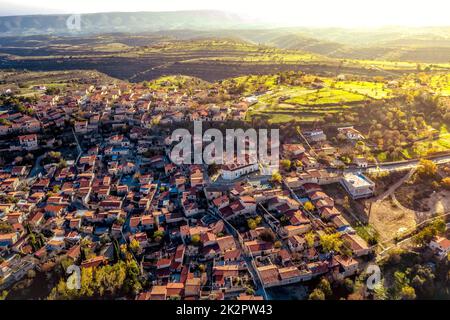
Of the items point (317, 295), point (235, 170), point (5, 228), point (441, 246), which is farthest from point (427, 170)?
point (5, 228)

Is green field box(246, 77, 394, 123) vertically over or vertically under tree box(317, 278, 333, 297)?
over

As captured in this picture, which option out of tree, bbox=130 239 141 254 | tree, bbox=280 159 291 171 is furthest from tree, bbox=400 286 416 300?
tree, bbox=130 239 141 254

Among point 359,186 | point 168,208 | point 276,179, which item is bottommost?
point 168,208

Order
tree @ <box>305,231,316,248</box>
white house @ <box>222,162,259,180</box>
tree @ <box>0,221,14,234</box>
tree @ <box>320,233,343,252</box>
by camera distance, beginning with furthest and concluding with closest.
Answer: white house @ <box>222,162,259,180</box>, tree @ <box>0,221,14,234</box>, tree @ <box>305,231,316,248</box>, tree @ <box>320,233,343,252</box>

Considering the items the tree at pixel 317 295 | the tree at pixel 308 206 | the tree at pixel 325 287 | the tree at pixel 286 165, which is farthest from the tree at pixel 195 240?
the tree at pixel 286 165

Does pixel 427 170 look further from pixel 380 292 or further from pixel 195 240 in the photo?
pixel 195 240

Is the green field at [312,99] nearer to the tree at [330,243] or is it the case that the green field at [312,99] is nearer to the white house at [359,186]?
the white house at [359,186]

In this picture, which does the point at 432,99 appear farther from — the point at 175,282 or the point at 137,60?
the point at 137,60

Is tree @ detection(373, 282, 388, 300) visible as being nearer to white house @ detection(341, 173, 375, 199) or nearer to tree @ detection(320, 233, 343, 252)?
tree @ detection(320, 233, 343, 252)
